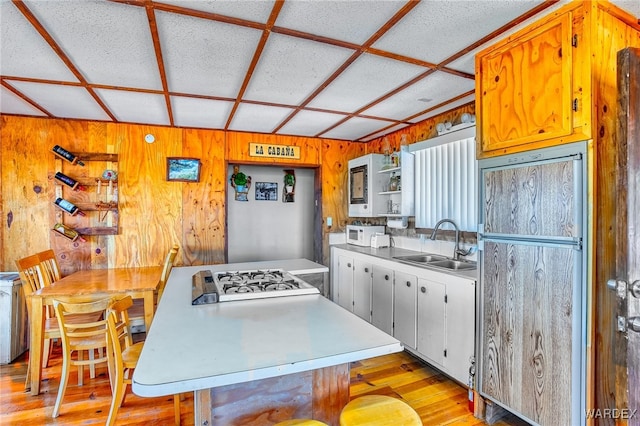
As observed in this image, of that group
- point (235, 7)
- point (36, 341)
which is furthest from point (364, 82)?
point (36, 341)

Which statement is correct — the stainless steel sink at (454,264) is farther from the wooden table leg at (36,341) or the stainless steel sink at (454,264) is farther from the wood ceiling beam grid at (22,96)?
the wood ceiling beam grid at (22,96)

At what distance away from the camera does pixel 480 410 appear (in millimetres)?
2143

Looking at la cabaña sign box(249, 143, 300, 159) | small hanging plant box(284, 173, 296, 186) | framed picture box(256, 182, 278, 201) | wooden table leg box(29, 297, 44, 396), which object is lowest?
wooden table leg box(29, 297, 44, 396)

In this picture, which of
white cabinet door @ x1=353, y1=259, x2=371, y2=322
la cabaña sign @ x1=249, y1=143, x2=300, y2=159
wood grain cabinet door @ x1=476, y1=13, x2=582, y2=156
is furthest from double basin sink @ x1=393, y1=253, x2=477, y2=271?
la cabaña sign @ x1=249, y1=143, x2=300, y2=159

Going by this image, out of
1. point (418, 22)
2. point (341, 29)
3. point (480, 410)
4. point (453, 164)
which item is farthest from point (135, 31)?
point (480, 410)

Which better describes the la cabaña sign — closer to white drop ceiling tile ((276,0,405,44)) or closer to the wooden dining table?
the wooden dining table

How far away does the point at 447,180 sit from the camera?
3.21 m

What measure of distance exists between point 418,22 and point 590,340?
1.75 metres

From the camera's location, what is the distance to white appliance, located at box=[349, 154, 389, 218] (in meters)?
3.97

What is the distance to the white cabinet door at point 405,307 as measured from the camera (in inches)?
111

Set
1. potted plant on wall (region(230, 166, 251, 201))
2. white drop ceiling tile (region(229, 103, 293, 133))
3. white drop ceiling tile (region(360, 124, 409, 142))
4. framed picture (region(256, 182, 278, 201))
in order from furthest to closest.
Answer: framed picture (region(256, 182, 278, 201)) → potted plant on wall (region(230, 166, 251, 201)) → white drop ceiling tile (region(360, 124, 409, 142)) → white drop ceiling tile (region(229, 103, 293, 133))

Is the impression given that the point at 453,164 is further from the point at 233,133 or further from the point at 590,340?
the point at 233,133

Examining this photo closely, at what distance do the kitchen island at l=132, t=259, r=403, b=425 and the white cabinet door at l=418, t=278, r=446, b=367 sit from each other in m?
1.22

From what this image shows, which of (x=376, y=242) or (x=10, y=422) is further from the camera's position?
(x=376, y=242)
